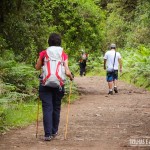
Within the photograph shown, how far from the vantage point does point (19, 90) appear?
1249cm

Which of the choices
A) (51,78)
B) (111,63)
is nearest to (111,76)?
(111,63)

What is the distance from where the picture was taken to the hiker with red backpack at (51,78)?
26.3 feet

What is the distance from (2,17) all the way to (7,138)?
258 inches

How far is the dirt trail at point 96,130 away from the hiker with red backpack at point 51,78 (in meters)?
0.47

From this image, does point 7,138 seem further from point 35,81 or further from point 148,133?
point 35,81

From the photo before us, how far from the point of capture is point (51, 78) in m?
7.97

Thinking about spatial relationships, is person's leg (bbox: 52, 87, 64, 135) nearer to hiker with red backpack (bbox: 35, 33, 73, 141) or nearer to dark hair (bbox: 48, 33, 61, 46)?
hiker with red backpack (bbox: 35, 33, 73, 141)

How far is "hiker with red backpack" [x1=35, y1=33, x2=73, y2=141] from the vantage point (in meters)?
8.02

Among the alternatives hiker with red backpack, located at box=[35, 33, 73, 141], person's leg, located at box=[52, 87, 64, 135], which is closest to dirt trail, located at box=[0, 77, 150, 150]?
person's leg, located at box=[52, 87, 64, 135]

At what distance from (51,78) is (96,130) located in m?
1.92

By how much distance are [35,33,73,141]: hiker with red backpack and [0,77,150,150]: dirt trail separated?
47 cm

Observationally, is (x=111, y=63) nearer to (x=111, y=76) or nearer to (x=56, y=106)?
(x=111, y=76)

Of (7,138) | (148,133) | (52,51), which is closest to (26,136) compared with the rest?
(7,138)

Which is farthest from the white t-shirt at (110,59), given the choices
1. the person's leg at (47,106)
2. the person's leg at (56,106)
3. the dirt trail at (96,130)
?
Result: the person's leg at (47,106)
